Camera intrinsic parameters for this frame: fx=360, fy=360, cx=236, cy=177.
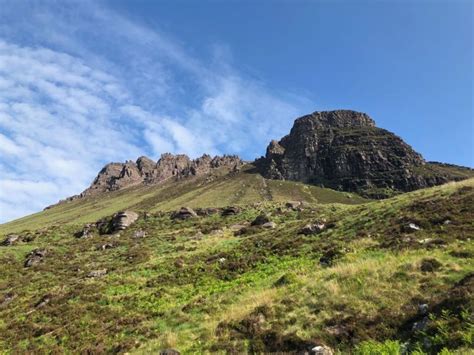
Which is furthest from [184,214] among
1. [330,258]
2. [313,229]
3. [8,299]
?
[330,258]

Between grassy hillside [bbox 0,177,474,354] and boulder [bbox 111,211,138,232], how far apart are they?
19.2 m

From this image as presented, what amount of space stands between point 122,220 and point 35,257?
2104 cm

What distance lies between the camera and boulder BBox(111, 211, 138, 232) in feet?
204

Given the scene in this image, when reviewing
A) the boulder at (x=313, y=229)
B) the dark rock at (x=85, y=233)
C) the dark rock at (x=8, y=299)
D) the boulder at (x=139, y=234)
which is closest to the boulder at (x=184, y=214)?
the boulder at (x=139, y=234)

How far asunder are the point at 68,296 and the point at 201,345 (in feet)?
56.2

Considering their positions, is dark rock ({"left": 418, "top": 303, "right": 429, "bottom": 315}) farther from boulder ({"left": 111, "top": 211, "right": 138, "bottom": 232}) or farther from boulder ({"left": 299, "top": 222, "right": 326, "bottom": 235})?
boulder ({"left": 111, "top": 211, "right": 138, "bottom": 232})

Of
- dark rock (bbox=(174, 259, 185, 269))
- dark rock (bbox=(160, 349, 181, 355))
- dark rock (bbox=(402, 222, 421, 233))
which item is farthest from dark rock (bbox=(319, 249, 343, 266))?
dark rock (bbox=(174, 259, 185, 269))

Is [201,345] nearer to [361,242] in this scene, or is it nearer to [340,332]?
[340,332]

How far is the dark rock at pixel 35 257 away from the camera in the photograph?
4219 cm

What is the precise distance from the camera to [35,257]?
4350 cm

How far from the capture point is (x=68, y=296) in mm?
26875

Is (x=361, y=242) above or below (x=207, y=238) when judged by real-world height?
below

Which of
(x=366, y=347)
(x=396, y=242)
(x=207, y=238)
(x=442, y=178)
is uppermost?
(x=442, y=178)

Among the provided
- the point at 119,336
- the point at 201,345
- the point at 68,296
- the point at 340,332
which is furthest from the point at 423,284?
the point at 68,296
